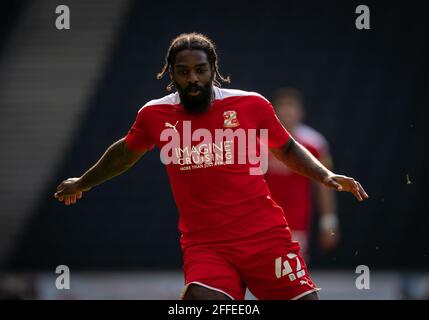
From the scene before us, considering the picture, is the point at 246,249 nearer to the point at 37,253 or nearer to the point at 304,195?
the point at 304,195

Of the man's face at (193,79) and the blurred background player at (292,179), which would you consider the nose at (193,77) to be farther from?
the blurred background player at (292,179)

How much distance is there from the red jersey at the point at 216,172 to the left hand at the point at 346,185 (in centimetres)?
38

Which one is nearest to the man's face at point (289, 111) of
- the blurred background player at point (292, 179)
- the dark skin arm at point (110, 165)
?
the blurred background player at point (292, 179)

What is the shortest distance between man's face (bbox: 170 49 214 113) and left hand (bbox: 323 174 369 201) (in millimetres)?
882

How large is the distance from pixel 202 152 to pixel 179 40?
2.39 ft

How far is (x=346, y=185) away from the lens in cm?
553

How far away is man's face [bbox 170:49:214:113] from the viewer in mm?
5453

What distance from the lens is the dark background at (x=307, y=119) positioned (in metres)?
12.3

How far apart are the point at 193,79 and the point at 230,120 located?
1.10 feet
